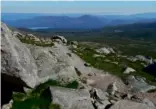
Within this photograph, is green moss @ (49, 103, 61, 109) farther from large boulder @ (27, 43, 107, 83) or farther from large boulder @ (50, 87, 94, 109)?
large boulder @ (27, 43, 107, 83)

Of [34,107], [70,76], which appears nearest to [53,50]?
[70,76]

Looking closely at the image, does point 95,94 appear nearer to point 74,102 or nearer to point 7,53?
point 74,102

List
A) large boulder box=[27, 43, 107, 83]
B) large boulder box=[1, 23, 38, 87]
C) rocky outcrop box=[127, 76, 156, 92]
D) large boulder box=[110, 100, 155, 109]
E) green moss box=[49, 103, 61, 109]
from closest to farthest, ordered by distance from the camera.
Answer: large boulder box=[1, 23, 38, 87], green moss box=[49, 103, 61, 109], large boulder box=[110, 100, 155, 109], large boulder box=[27, 43, 107, 83], rocky outcrop box=[127, 76, 156, 92]

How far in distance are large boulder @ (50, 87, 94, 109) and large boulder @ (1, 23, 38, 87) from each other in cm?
124

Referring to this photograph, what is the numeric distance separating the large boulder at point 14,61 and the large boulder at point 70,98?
1242 millimetres

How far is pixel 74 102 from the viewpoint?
→ 21.7m

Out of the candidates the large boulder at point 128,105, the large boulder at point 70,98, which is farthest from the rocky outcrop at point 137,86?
the large boulder at point 70,98

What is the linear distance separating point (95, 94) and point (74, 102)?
2.88 metres

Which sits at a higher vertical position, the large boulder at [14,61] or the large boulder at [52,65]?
the large boulder at [14,61]

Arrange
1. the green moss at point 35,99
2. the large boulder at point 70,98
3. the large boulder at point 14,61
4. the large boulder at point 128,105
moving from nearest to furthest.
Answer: the large boulder at point 14,61 → the green moss at point 35,99 → the large boulder at point 70,98 → the large boulder at point 128,105

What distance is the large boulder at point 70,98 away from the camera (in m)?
21.2

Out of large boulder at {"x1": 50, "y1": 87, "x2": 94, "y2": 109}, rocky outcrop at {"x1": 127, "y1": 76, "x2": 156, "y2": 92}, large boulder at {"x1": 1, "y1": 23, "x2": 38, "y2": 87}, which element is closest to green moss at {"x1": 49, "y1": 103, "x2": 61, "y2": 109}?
large boulder at {"x1": 50, "y1": 87, "x2": 94, "y2": 109}

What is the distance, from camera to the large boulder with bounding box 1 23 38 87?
1964cm

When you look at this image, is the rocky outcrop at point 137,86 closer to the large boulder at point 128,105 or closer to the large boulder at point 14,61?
the large boulder at point 128,105
